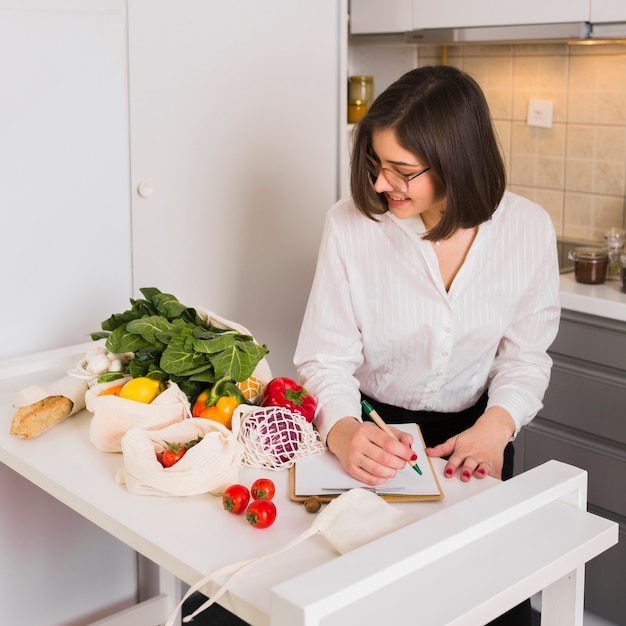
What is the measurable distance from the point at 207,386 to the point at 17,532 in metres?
0.71

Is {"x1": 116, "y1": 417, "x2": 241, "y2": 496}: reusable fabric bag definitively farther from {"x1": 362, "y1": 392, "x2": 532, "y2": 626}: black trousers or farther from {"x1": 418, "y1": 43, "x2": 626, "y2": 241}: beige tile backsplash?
{"x1": 418, "y1": 43, "x2": 626, "y2": 241}: beige tile backsplash

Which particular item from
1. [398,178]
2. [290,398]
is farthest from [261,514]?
[398,178]

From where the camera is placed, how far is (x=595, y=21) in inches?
88.0

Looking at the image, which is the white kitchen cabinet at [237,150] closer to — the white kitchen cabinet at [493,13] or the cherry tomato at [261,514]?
the white kitchen cabinet at [493,13]

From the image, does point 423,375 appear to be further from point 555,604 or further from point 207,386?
point 555,604

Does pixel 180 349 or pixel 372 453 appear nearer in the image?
pixel 372 453

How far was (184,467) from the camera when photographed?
126 cm

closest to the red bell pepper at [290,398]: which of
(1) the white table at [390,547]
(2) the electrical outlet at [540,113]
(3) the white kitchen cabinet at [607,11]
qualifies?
(1) the white table at [390,547]

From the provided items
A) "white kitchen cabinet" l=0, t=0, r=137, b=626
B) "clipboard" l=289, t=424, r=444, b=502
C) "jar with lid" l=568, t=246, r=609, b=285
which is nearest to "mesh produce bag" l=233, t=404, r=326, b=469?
"clipboard" l=289, t=424, r=444, b=502

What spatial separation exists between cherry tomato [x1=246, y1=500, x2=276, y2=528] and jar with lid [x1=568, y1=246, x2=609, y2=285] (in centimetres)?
147

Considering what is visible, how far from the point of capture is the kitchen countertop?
222 centimetres

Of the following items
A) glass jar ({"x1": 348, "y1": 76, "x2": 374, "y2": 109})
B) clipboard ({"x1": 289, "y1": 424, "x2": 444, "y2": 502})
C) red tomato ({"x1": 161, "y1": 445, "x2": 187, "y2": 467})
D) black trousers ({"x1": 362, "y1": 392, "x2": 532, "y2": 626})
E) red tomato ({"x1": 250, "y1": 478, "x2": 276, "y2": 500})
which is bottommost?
black trousers ({"x1": 362, "y1": 392, "x2": 532, "y2": 626})

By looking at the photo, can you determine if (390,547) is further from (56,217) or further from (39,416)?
(56,217)

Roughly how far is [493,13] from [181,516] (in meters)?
1.72
